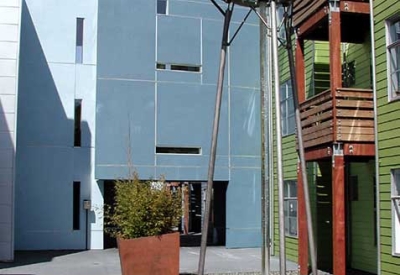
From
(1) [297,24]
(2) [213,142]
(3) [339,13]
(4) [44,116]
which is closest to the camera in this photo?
(2) [213,142]

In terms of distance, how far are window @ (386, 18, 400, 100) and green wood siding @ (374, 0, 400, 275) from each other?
0.40 ft

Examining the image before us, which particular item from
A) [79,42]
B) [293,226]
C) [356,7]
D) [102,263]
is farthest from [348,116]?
[79,42]

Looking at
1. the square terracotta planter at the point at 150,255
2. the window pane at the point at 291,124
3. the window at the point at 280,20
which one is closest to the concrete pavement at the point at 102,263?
the square terracotta planter at the point at 150,255

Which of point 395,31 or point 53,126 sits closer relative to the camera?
point 395,31

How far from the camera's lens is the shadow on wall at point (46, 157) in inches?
736

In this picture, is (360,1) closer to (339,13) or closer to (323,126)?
(339,13)

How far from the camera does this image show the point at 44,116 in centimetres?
1908

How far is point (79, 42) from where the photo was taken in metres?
19.7

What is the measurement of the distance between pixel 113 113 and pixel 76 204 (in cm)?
321

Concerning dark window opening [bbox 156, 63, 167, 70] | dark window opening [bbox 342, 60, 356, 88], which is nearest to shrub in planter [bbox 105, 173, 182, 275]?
dark window opening [bbox 342, 60, 356, 88]

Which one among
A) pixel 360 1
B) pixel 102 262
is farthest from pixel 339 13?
pixel 102 262

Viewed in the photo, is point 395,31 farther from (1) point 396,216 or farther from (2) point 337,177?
(1) point 396,216

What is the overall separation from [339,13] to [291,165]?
5.60 metres

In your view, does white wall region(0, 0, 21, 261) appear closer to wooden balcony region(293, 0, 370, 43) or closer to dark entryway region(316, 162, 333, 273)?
wooden balcony region(293, 0, 370, 43)
